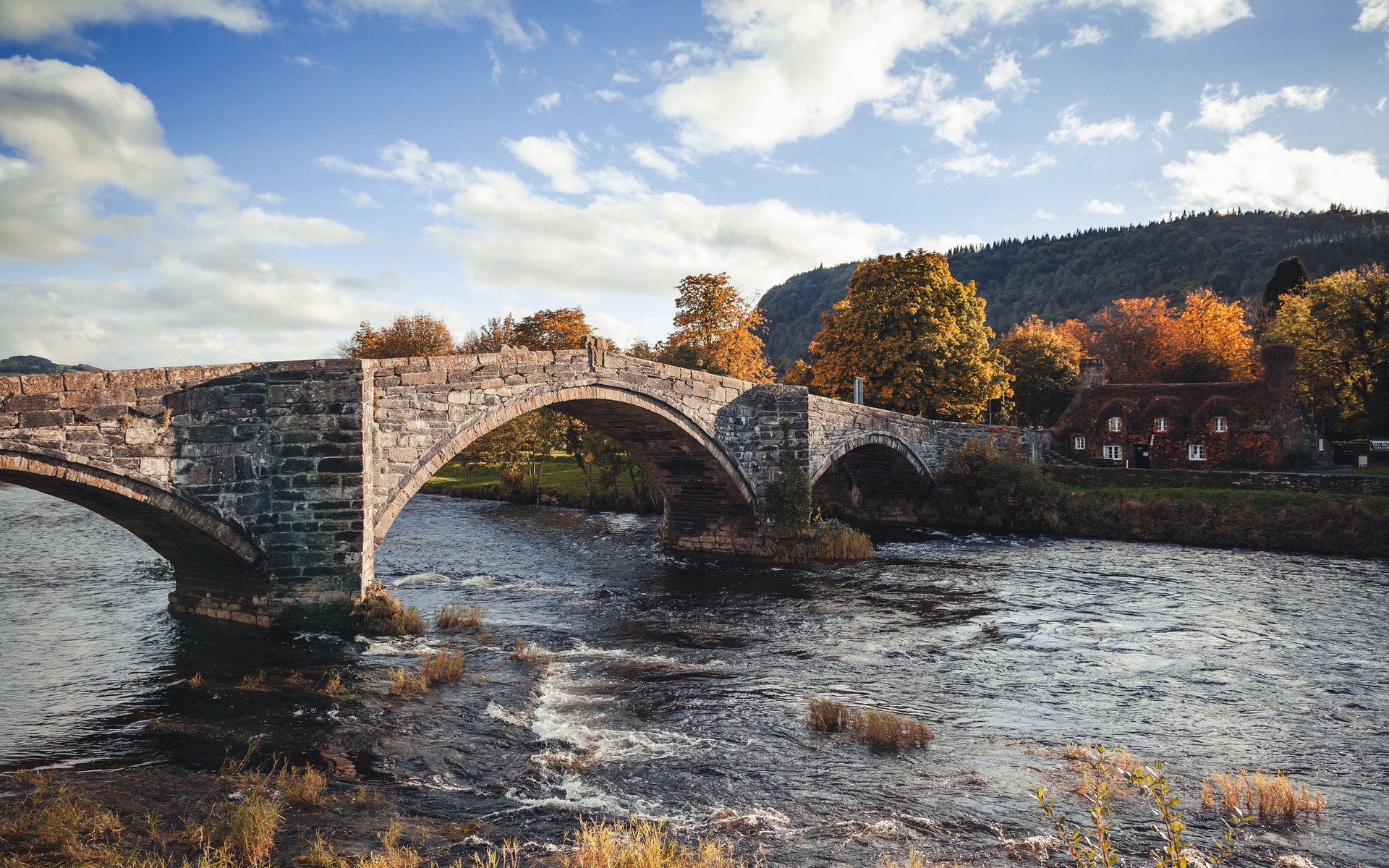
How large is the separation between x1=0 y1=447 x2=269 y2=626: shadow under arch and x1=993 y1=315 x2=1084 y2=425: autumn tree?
1694 inches

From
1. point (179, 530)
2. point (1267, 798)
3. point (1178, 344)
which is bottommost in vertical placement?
point (1267, 798)

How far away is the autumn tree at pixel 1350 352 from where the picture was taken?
36.3 metres

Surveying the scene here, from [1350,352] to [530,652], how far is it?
42.9 meters

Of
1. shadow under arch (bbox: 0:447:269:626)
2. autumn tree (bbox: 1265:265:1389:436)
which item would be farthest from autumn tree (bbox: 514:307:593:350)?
autumn tree (bbox: 1265:265:1389:436)

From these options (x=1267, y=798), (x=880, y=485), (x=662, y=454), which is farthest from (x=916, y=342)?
(x=1267, y=798)

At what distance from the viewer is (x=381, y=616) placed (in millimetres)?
12797

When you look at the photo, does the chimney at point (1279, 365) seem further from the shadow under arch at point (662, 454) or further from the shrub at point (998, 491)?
the shadow under arch at point (662, 454)

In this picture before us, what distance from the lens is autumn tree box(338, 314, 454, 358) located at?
170 feet

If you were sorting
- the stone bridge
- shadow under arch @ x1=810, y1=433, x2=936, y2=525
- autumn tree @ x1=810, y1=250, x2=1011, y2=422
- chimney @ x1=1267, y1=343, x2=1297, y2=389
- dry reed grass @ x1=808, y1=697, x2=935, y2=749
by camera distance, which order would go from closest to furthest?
dry reed grass @ x1=808, y1=697, x2=935, y2=749
the stone bridge
shadow under arch @ x1=810, y1=433, x2=936, y2=525
autumn tree @ x1=810, y1=250, x2=1011, y2=422
chimney @ x1=1267, y1=343, x2=1297, y2=389

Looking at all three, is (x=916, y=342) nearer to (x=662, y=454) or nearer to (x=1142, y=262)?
(x=662, y=454)

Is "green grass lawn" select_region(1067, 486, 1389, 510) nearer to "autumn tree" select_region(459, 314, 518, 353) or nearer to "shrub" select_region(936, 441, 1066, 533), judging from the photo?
"shrub" select_region(936, 441, 1066, 533)

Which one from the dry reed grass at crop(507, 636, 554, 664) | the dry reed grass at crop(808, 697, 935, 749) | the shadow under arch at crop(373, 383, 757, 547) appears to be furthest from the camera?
the shadow under arch at crop(373, 383, 757, 547)

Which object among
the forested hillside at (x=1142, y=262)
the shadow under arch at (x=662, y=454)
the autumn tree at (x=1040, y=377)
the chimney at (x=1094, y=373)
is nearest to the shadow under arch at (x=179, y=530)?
the shadow under arch at (x=662, y=454)

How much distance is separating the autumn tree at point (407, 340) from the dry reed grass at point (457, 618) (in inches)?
1470
